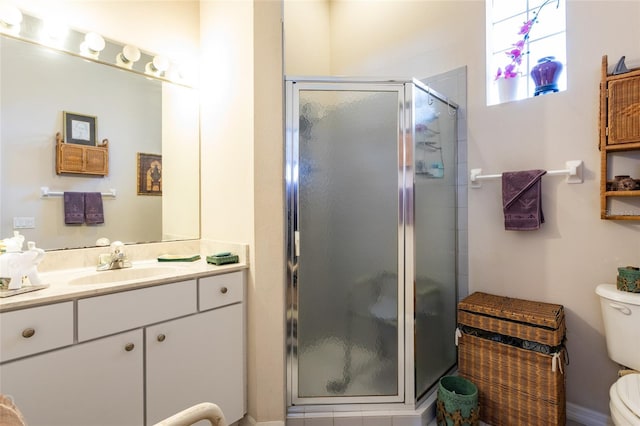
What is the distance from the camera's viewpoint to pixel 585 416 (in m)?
1.73

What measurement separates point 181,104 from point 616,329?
8.68 feet

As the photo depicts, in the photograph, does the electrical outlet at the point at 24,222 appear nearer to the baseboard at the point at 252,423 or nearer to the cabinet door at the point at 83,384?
the cabinet door at the point at 83,384

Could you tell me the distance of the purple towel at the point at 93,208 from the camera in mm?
1696

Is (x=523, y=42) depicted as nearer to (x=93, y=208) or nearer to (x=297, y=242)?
(x=297, y=242)

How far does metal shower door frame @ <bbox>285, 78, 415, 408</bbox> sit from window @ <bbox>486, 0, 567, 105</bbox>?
767 millimetres

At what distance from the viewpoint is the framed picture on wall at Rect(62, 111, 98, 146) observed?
5.32ft

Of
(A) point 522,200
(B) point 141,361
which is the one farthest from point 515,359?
(B) point 141,361

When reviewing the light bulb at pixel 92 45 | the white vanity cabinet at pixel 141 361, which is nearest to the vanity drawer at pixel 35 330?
the white vanity cabinet at pixel 141 361

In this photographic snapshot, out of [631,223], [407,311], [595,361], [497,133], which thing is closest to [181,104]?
[407,311]

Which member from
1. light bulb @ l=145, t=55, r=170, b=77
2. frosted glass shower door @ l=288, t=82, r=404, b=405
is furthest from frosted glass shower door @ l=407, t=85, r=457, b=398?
light bulb @ l=145, t=55, r=170, b=77

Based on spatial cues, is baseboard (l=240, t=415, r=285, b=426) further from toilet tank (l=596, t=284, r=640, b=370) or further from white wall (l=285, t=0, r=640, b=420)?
toilet tank (l=596, t=284, r=640, b=370)

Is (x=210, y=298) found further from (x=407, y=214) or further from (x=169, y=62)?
(x=169, y=62)

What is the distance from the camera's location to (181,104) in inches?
81.4

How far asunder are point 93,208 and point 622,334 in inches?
105
